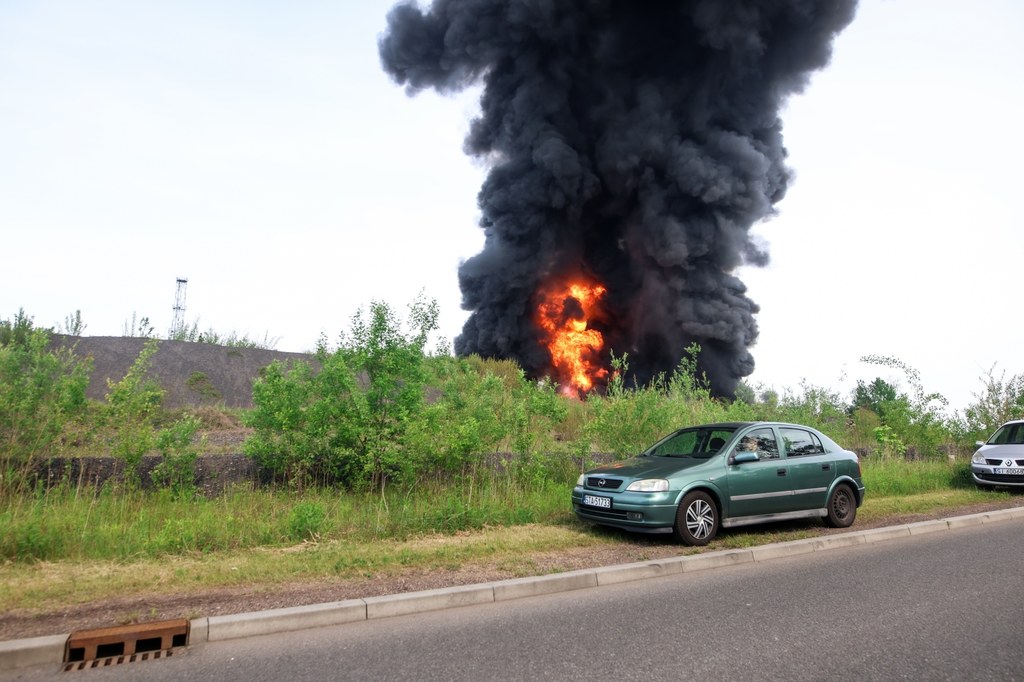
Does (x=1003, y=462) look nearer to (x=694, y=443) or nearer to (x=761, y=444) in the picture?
(x=761, y=444)

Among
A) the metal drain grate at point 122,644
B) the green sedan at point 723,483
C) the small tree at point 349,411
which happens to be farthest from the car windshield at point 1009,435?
the metal drain grate at point 122,644

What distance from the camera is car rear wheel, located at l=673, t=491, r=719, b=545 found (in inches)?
303

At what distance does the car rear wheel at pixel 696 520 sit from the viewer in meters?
7.68

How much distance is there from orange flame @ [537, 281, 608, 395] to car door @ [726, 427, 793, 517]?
1037 inches

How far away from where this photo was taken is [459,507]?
27.7 ft

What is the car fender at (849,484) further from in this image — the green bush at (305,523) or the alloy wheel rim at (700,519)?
the green bush at (305,523)

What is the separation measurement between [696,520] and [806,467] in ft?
7.08

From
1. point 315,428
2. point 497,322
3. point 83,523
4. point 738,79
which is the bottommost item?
point 83,523

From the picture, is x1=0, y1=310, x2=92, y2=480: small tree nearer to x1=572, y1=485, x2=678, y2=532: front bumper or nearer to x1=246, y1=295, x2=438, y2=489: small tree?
x1=246, y1=295, x2=438, y2=489: small tree

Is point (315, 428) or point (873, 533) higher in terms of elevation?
point (315, 428)

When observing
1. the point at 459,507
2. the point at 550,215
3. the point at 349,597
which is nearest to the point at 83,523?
the point at 349,597

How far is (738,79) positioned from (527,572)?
118 ft

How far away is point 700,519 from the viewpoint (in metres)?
7.89

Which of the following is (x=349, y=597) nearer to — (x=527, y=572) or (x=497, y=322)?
(x=527, y=572)
